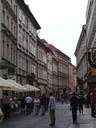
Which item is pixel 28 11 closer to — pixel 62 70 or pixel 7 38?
pixel 7 38

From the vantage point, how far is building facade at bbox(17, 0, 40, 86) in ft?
134

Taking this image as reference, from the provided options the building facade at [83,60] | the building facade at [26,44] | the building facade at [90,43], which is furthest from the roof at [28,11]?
the building facade at [83,60]

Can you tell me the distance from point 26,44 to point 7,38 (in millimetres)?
12562

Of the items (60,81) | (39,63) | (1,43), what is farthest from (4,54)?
(60,81)

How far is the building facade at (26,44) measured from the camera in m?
40.8

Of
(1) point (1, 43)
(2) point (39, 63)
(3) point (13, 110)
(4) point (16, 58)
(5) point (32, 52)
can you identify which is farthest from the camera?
(2) point (39, 63)

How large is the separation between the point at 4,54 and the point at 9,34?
297 cm

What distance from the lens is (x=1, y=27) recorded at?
30.5 metres

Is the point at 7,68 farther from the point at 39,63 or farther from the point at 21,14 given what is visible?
the point at 39,63

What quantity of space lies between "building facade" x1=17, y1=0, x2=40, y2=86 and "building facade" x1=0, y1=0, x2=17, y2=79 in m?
2.84

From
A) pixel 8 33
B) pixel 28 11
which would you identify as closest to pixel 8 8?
pixel 8 33

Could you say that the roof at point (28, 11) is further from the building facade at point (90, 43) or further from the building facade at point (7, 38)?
the building facade at point (90, 43)

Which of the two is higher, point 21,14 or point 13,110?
point 21,14

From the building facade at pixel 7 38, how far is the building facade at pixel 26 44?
9.31 ft
